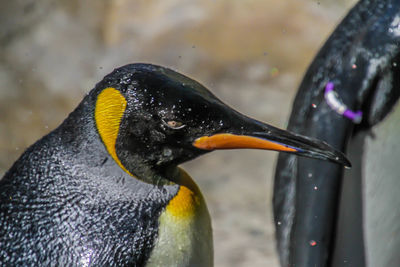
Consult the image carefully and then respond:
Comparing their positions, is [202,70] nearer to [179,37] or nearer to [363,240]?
[179,37]

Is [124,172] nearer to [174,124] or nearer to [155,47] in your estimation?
[174,124]

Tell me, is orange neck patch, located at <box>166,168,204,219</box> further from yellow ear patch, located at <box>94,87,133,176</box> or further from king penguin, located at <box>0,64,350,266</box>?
yellow ear patch, located at <box>94,87,133,176</box>

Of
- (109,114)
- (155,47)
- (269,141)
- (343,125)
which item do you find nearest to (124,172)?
(109,114)

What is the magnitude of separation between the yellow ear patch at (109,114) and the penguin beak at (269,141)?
0.16 metres

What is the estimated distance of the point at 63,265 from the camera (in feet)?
4.06

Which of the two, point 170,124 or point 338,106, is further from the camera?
point 338,106

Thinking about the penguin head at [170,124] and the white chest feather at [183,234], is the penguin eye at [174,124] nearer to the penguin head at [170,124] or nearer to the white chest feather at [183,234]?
the penguin head at [170,124]

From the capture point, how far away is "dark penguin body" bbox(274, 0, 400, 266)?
1302 millimetres

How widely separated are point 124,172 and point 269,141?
11.9 inches

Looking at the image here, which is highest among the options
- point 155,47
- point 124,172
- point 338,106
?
point 155,47

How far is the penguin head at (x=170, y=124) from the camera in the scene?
121 cm

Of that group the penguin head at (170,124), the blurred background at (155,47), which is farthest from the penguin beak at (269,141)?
the blurred background at (155,47)

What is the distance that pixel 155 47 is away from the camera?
12.5 feet

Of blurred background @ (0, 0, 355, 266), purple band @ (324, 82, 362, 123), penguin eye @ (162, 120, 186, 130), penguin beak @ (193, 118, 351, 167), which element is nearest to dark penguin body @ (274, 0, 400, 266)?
purple band @ (324, 82, 362, 123)
